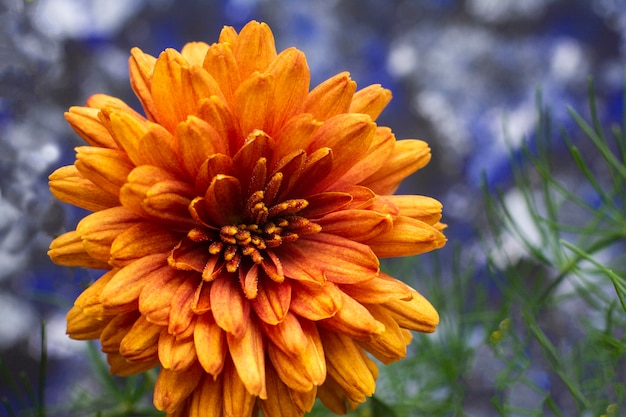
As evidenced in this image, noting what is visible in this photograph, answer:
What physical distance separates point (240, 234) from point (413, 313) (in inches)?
2.4

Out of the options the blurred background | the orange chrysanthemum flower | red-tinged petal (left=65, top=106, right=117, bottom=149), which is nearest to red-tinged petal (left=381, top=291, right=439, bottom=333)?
the orange chrysanthemum flower

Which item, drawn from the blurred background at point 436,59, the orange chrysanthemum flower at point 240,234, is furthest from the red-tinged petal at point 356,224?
the blurred background at point 436,59

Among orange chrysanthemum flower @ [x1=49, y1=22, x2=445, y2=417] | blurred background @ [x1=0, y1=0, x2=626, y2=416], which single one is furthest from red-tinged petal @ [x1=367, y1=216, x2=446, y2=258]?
blurred background @ [x1=0, y1=0, x2=626, y2=416]

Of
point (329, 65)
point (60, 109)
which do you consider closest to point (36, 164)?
point (60, 109)

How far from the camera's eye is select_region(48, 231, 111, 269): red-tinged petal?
0.61 feet


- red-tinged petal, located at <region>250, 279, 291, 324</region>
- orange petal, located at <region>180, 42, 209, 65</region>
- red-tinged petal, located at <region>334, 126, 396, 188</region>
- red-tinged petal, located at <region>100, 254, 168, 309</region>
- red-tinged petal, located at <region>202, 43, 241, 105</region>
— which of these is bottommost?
red-tinged petal, located at <region>250, 279, 291, 324</region>

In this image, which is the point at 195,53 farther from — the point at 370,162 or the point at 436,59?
the point at 436,59

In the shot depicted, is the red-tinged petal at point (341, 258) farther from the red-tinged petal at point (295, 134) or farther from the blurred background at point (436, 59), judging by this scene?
the blurred background at point (436, 59)

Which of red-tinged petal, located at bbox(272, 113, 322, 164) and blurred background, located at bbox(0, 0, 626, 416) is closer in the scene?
red-tinged petal, located at bbox(272, 113, 322, 164)

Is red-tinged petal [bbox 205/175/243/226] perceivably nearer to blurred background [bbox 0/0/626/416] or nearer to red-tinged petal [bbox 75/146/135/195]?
red-tinged petal [bbox 75/146/135/195]

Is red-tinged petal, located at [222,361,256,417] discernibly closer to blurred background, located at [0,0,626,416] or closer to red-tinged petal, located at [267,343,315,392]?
red-tinged petal, located at [267,343,315,392]

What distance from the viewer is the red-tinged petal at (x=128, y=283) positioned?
0.17 metres

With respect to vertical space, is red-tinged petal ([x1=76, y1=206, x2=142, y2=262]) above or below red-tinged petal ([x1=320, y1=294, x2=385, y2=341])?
above

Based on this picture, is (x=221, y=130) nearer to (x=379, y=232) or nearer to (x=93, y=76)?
(x=379, y=232)
